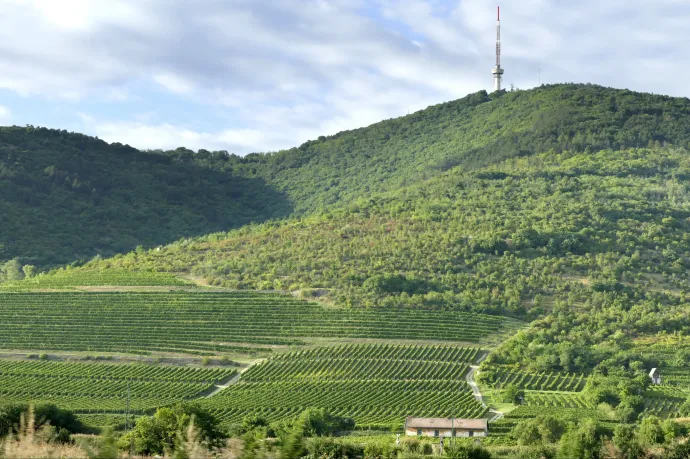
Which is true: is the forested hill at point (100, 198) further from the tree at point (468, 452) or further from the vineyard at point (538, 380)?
the tree at point (468, 452)

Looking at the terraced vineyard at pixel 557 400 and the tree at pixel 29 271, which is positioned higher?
the tree at pixel 29 271

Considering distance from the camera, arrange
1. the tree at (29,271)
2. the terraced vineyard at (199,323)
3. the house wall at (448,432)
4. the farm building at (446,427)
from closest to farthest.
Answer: the house wall at (448,432)
the farm building at (446,427)
the terraced vineyard at (199,323)
the tree at (29,271)

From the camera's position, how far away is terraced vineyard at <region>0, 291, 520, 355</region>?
210 ft

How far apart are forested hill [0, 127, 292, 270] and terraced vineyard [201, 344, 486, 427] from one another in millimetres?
45999

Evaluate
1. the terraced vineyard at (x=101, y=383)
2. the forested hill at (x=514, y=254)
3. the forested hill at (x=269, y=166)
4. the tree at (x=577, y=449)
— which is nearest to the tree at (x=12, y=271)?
the forested hill at (x=269, y=166)

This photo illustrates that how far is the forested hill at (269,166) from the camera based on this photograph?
116000 mm

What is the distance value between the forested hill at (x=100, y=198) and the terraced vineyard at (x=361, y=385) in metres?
46.0

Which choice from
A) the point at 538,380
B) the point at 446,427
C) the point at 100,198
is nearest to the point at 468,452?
the point at 446,427

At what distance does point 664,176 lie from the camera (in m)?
104

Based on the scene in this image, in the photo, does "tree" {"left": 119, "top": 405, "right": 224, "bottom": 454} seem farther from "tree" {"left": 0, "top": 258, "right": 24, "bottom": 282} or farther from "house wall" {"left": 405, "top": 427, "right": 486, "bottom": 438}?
"tree" {"left": 0, "top": 258, "right": 24, "bottom": 282}

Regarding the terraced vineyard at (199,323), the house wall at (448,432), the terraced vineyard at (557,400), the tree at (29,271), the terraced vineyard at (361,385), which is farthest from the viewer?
the tree at (29,271)

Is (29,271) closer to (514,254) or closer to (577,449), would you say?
(514,254)

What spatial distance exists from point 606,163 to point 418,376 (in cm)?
5872

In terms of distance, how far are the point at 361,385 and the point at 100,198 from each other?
281 feet
